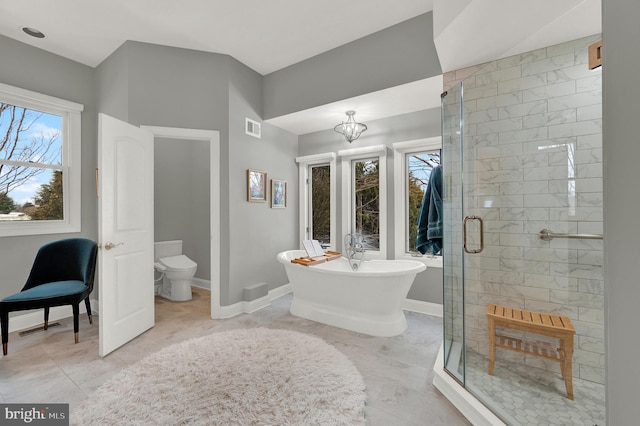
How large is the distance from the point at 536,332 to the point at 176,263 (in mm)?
3979

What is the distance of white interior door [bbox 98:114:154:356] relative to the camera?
7.50 ft

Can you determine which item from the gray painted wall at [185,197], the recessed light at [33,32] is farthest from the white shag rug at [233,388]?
the recessed light at [33,32]

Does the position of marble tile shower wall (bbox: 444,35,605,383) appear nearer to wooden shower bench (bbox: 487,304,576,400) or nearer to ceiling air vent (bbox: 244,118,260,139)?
wooden shower bench (bbox: 487,304,576,400)

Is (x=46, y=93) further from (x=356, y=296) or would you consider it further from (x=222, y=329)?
(x=356, y=296)

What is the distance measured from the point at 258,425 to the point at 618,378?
1.57 meters

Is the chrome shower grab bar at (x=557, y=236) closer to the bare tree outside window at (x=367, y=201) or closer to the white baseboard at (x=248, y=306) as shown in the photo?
the bare tree outside window at (x=367, y=201)

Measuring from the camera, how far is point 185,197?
4.54m

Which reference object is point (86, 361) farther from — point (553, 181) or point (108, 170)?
point (553, 181)

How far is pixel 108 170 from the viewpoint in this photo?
2342mm

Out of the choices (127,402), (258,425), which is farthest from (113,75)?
(258,425)

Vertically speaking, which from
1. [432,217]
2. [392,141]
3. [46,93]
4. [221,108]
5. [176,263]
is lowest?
[176,263]

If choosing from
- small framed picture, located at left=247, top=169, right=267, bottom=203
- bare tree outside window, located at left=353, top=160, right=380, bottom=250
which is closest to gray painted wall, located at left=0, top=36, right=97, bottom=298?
small framed picture, located at left=247, top=169, right=267, bottom=203

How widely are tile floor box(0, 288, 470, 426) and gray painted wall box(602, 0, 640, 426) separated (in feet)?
4.01

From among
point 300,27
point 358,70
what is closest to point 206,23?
point 300,27
